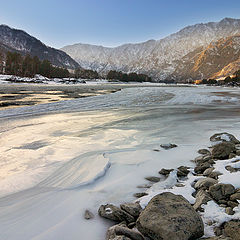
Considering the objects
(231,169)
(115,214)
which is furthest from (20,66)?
(115,214)

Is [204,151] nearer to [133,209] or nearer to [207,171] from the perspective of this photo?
[207,171]

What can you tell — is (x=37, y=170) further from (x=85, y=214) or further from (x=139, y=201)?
(x=139, y=201)

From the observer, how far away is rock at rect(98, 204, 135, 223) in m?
3.65

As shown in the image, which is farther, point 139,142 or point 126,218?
point 139,142

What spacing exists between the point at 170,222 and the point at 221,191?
5.72ft

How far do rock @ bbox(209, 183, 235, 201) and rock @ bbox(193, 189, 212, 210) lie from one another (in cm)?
14

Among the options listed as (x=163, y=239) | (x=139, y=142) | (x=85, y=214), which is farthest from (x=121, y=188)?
(x=139, y=142)

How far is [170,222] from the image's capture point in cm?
306

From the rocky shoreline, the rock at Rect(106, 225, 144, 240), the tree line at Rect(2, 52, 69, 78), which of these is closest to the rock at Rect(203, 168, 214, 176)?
the rocky shoreline

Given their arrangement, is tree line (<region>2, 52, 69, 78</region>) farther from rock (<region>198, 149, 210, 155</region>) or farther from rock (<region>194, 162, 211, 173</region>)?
rock (<region>194, 162, 211, 173</region>)

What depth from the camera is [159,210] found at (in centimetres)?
334

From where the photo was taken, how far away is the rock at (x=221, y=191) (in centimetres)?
408

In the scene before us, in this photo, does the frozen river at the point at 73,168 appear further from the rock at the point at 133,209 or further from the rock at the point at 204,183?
the rock at the point at 204,183

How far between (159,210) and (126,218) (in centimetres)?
69
